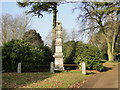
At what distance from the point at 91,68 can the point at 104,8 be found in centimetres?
1154

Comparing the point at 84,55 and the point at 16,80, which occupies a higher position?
the point at 84,55

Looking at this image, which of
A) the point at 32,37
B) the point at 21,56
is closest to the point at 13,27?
the point at 32,37

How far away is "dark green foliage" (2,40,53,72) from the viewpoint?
12.0 metres

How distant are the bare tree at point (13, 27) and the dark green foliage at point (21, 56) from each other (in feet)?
41.1

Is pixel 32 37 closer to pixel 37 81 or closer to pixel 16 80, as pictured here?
pixel 16 80

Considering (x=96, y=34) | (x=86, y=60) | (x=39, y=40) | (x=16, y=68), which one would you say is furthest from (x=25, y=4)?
(x=96, y=34)

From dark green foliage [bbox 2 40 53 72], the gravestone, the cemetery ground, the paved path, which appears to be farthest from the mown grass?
the gravestone

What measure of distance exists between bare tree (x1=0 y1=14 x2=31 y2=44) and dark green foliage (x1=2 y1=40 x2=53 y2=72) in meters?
12.5

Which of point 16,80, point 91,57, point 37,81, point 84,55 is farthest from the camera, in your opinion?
point 84,55

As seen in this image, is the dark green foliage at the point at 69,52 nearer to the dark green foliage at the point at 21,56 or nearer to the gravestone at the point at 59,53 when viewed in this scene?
the gravestone at the point at 59,53

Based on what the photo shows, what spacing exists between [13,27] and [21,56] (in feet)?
46.2

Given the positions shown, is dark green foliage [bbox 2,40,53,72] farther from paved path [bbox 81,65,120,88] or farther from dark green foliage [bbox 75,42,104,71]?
paved path [bbox 81,65,120,88]

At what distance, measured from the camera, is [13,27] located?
25.0m

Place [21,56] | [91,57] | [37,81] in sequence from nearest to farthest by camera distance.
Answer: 1. [37,81]
2. [21,56]
3. [91,57]
